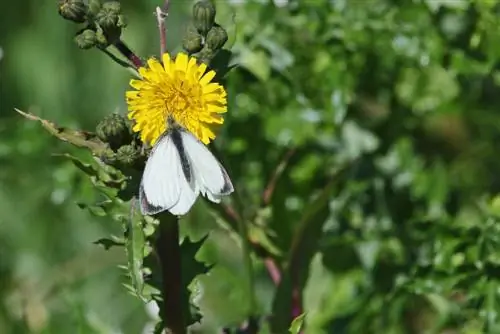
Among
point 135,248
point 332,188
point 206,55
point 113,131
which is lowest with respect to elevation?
point 135,248

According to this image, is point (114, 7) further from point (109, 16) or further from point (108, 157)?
point (108, 157)

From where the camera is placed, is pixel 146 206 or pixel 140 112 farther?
pixel 140 112

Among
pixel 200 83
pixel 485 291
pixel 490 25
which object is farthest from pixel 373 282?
pixel 200 83

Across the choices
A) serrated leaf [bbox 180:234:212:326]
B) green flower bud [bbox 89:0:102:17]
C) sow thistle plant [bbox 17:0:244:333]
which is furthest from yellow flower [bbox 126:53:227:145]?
serrated leaf [bbox 180:234:212:326]

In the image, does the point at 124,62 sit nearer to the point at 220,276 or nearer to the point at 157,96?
the point at 157,96

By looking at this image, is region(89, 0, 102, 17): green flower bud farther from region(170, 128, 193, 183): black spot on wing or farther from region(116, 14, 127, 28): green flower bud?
region(170, 128, 193, 183): black spot on wing

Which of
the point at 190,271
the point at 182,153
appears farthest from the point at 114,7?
the point at 190,271
